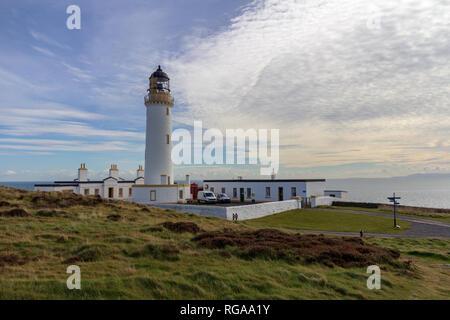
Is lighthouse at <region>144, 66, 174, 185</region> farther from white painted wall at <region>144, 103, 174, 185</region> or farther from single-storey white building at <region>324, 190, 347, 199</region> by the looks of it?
single-storey white building at <region>324, 190, 347, 199</region>

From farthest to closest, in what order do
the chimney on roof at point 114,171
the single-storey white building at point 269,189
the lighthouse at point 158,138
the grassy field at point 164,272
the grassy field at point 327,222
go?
the chimney on roof at point 114,171
the single-storey white building at point 269,189
the lighthouse at point 158,138
the grassy field at point 327,222
the grassy field at point 164,272

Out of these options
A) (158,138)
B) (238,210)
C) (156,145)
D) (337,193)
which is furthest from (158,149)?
(337,193)

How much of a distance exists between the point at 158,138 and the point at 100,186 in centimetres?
1167

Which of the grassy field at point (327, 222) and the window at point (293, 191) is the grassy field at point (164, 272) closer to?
the grassy field at point (327, 222)

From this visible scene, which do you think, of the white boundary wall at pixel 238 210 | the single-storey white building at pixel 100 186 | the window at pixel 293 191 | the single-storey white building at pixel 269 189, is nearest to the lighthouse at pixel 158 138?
the white boundary wall at pixel 238 210

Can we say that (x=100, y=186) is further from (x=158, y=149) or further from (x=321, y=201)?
(x=321, y=201)

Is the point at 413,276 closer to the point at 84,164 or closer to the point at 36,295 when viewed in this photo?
the point at 36,295

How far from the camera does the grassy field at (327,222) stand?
955 inches

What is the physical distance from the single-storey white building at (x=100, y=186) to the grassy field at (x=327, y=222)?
22.7 metres

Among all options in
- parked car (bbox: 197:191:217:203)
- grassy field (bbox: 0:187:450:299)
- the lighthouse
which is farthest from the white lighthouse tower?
grassy field (bbox: 0:187:450:299)

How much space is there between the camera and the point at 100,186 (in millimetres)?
39000

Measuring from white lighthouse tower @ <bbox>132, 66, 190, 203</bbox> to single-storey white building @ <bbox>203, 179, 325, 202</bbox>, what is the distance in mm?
11359

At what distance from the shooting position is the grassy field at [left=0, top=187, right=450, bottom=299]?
6668mm
